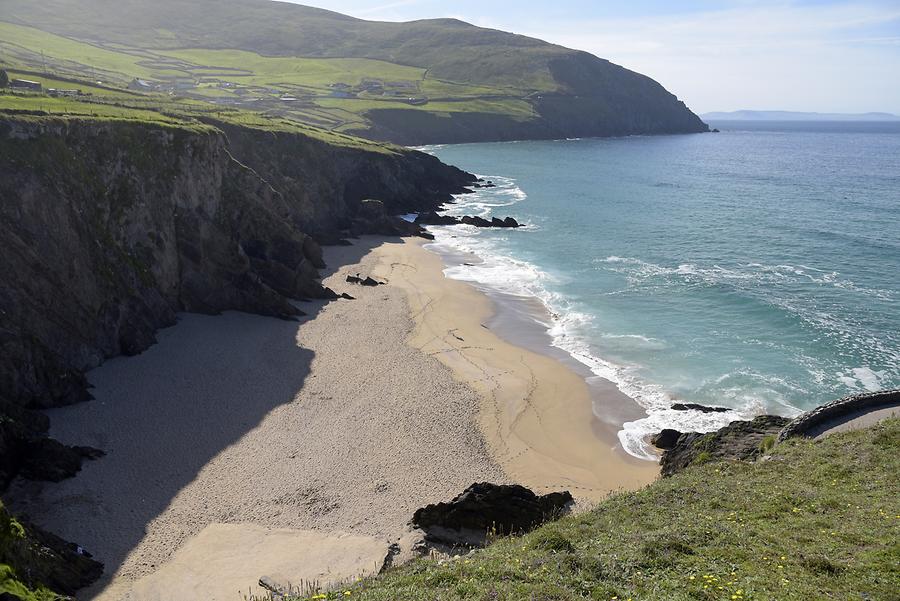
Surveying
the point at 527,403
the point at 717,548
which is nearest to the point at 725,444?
the point at 717,548

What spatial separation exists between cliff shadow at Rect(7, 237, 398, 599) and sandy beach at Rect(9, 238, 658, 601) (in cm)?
9

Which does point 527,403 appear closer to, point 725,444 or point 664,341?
point 725,444

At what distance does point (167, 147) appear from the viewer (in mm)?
44906

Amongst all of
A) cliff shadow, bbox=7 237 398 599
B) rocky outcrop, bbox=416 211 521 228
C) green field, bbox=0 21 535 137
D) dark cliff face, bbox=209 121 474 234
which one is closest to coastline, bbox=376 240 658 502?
cliff shadow, bbox=7 237 398 599

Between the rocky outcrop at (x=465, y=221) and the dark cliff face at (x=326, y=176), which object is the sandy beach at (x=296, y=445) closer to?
the dark cliff face at (x=326, y=176)

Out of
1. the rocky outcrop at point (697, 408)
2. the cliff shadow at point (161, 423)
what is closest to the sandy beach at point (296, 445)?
the cliff shadow at point (161, 423)

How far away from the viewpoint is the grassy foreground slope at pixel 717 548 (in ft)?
44.1

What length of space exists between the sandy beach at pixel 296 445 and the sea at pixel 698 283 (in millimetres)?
4201

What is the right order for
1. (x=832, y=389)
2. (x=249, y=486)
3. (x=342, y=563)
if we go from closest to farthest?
(x=342, y=563) → (x=249, y=486) → (x=832, y=389)

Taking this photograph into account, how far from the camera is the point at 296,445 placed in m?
29.9

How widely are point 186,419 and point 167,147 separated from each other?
22018 mm

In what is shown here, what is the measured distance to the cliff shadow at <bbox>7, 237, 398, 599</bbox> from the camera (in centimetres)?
2369

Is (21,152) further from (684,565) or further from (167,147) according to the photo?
(684,565)

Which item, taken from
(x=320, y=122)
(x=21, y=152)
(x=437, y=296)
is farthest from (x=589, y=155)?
(x=21, y=152)
